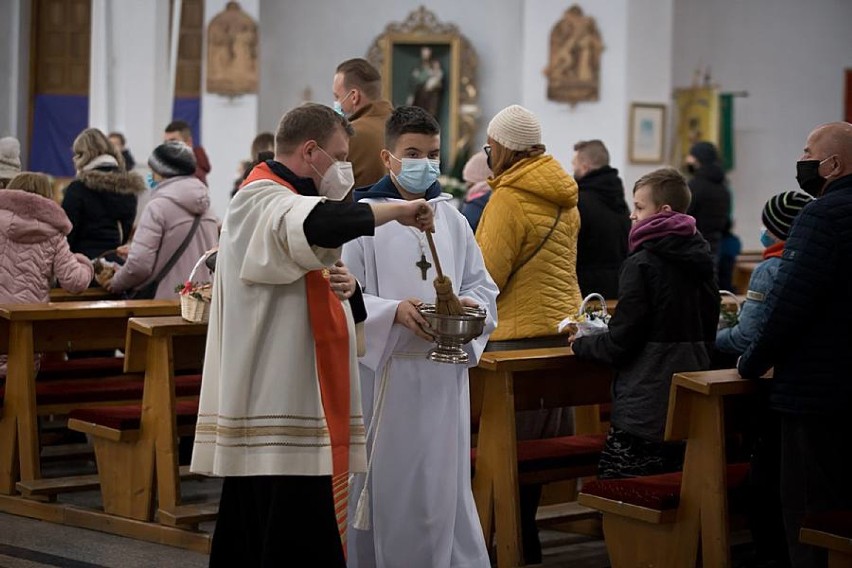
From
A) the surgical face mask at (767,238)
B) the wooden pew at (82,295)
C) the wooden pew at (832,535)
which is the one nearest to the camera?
the wooden pew at (832,535)

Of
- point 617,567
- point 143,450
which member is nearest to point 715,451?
point 617,567

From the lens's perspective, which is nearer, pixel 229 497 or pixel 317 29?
pixel 229 497

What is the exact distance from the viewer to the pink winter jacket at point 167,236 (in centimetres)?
727

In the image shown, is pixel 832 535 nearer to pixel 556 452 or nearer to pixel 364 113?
pixel 556 452

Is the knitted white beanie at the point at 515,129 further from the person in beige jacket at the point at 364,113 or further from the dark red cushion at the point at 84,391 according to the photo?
the dark red cushion at the point at 84,391

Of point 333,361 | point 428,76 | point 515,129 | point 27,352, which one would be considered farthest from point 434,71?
point 333,361

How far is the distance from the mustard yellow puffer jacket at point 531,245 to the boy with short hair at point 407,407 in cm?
79

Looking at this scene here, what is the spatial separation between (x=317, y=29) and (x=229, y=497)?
14045 mm

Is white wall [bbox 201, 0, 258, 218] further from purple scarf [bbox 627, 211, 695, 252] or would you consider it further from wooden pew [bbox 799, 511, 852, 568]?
wooden pew [bbox 799, 511, 852, 568]

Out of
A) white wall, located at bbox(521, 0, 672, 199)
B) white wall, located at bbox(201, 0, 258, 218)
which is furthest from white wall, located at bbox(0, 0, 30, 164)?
white wall, located at bbox(521, 0, 672, 199)

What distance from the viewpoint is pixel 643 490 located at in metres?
4.85

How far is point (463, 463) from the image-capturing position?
15.4ft

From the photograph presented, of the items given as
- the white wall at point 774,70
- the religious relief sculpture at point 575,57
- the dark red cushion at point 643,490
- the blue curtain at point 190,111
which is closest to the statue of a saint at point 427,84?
the religious relief sculpture at point 575,57

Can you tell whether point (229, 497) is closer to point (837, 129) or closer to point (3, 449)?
point (837, 129)
